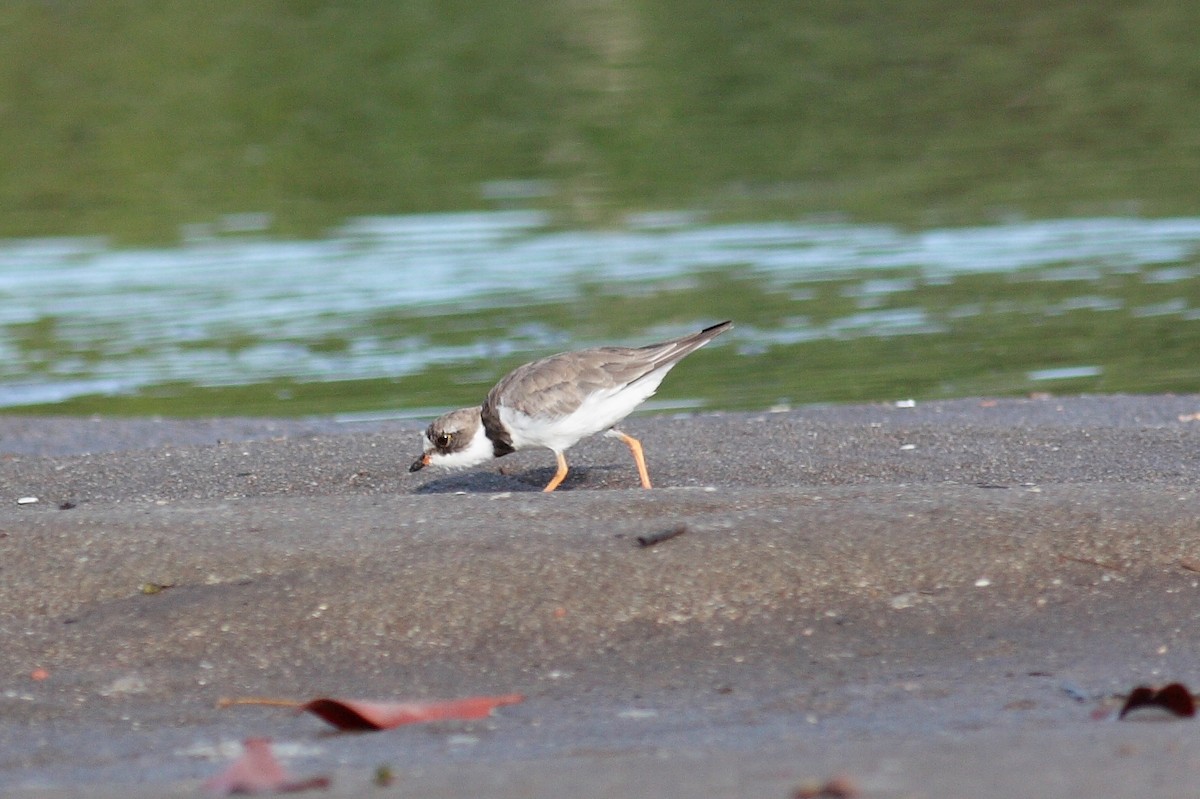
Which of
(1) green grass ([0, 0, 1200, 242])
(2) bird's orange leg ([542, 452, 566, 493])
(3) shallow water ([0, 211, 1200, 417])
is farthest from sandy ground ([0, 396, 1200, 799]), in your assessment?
(1) green grass ([0, 0, 1200, 242])

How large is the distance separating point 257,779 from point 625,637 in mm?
1396

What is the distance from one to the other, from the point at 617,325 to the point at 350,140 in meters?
12.5

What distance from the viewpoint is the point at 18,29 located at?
36906mm

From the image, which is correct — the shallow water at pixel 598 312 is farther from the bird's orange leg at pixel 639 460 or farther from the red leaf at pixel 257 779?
the red leaf at pixel 257 779

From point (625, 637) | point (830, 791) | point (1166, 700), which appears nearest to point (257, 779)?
point (830, 791)

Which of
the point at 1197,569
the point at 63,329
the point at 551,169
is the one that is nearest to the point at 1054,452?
the point at 1197,569

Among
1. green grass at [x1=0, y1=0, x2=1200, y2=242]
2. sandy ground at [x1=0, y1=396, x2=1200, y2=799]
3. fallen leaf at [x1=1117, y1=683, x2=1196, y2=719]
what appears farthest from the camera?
green grass at [x1=0, y1=0, x2=1200, y2=242]

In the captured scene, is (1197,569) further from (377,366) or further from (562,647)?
(377,366)

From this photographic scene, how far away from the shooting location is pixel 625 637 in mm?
4969

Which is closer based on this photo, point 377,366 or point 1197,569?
point 1197,569

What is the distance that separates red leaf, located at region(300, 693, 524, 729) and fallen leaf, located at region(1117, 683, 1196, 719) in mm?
1534

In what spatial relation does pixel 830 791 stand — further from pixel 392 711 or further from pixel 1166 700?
pixel 392 711

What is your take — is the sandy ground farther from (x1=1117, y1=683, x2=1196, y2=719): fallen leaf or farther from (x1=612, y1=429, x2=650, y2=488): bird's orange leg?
(x1=612, y1=429, x2=650, y2=488): bird's orange leg

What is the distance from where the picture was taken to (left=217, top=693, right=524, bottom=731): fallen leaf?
14.3 ft
